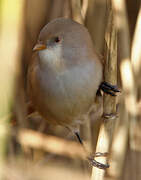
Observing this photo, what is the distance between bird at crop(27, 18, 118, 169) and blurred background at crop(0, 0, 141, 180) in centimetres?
8

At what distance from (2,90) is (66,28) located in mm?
357

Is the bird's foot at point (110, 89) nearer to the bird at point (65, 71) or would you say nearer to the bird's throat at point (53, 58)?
the bird at point (65, 71)

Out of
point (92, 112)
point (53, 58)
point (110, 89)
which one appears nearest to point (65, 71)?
point (53, 58)

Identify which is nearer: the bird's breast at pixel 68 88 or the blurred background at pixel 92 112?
the blurred background at pixel 92 112

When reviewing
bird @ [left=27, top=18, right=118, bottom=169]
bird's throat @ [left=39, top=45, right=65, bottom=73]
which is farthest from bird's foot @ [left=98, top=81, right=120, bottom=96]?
Result: bird's throat @ [left=39, top=45, right=65, bottom=73]

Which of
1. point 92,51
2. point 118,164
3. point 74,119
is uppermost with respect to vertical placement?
point 92,51

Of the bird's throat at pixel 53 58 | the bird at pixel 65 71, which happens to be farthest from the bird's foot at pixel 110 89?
the bird's throat at pixel 53 58

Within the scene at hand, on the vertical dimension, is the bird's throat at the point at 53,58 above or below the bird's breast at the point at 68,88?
above

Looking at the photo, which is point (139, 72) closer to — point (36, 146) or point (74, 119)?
point (74, 119)

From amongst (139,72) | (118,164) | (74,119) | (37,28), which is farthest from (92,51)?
(37,28)

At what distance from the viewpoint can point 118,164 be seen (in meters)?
1.82

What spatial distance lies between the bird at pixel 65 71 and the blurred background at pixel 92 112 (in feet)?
0.27

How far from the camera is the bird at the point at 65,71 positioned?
4.25 ft

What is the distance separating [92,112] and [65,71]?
2.60 ft
